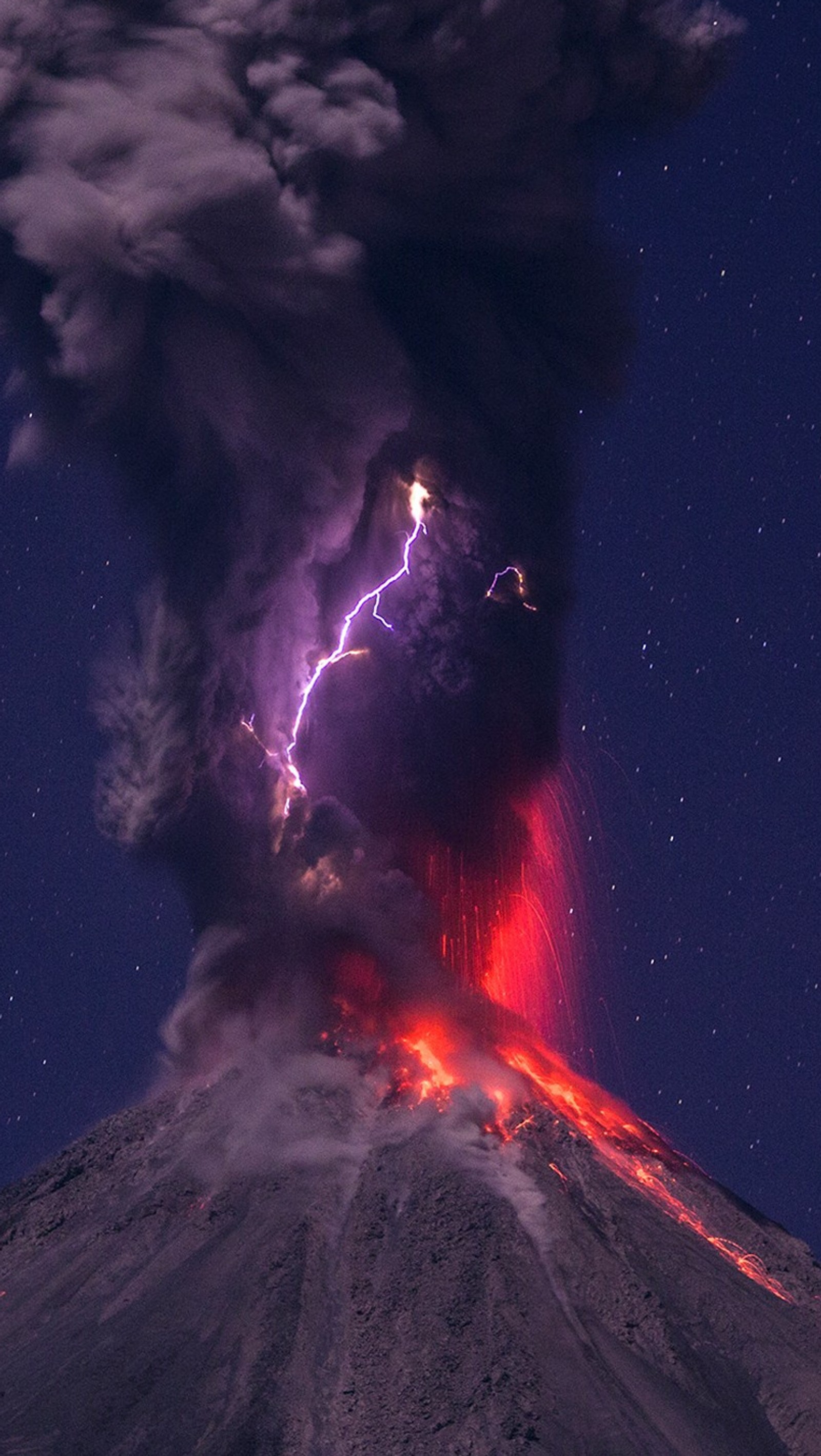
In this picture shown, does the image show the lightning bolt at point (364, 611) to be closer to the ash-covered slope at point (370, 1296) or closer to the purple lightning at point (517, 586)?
the purple lightning at point (517, 586)

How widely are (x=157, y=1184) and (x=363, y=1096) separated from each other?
12.4ft

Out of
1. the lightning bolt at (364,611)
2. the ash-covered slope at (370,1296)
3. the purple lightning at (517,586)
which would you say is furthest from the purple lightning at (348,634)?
the ash-covered slope at (370,1296)

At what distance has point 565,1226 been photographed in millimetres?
28984

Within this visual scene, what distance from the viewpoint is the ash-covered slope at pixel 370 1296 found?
24250mm

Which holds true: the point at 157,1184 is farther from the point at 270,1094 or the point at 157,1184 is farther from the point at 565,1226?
the point at 565,1226

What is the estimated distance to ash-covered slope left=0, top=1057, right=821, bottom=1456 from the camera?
2425 cm

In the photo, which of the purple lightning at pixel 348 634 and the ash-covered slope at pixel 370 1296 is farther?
the purple lightning at pixel 348 634

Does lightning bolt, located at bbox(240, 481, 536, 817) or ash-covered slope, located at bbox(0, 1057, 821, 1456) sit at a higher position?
lightning bolt, located at bbox(240, 481, 536, 817)

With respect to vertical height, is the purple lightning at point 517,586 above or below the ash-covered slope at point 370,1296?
above

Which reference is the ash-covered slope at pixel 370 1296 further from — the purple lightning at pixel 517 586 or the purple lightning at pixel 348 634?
the purple lightning at pixel 517 586

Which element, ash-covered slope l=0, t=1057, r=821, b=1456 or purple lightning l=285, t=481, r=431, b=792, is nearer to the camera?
ash-covered slope l=0, t=1057, r=821, b=1456

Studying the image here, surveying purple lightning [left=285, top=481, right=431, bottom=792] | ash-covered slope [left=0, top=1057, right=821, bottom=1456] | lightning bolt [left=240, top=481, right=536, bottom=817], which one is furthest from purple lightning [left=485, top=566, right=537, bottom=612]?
ash-covered slope [left=0, top=1057, right=821, bottom=1456]

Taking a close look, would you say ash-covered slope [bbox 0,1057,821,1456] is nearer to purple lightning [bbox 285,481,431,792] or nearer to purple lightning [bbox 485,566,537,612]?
purple lightning [bbox 285,481,431,792]

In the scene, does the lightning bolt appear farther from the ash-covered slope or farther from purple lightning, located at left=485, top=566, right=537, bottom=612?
the ash-covered slope
